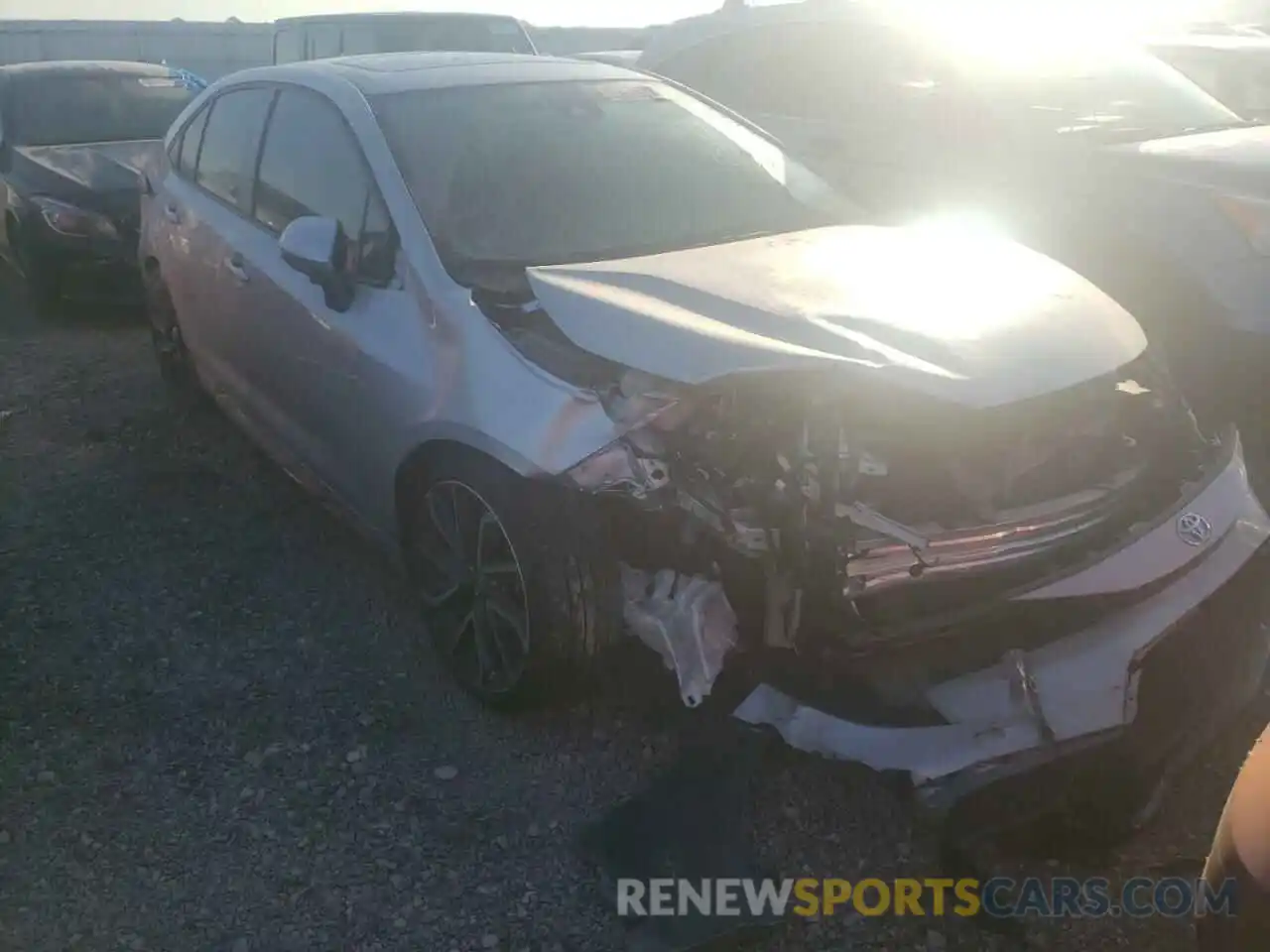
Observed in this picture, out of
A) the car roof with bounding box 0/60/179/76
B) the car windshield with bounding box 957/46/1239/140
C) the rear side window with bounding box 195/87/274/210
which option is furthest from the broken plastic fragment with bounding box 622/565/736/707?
the car roof with bounding box 0/60/179/76

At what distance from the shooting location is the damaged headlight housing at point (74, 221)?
6727mm

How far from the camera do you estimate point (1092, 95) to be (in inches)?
215

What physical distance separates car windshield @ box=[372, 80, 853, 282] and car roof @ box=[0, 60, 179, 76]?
5346 millimetres

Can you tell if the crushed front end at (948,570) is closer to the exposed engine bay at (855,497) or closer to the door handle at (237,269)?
the exposed engine bay at (855,497)

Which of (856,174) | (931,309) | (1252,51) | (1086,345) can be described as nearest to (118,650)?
(931,309)

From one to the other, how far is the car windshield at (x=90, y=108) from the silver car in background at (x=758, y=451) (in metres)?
4.57

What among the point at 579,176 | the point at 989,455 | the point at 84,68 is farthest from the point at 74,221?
the point at 989,455

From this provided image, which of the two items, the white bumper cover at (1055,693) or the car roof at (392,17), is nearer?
the white bumper cover at (1055,693)

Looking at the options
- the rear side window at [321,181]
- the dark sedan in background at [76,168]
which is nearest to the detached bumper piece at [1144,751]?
the rear side window at [321,181]

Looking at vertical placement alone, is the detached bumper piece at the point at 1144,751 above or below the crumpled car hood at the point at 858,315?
below

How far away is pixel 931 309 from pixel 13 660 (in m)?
2.93

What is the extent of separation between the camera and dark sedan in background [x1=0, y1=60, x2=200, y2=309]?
6.77 meters

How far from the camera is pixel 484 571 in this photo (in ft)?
10.2

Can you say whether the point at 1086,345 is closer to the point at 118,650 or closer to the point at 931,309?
the point at 931,309
